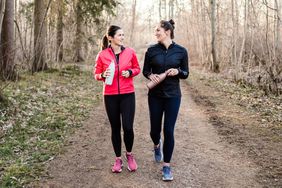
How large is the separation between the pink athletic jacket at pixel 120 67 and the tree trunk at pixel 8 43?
7.84 m

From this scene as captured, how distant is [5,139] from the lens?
7.32 metres

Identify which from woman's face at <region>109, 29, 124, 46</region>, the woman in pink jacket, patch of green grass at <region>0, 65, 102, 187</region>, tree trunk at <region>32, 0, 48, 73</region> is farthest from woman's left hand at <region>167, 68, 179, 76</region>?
tree trunk at <region>32, 0, 48, 73</region>

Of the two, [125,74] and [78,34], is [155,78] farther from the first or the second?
[78,34]

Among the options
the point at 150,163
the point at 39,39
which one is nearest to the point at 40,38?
the point at 39,39

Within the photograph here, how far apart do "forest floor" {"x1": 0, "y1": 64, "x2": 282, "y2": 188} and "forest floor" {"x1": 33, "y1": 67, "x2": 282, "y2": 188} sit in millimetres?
14

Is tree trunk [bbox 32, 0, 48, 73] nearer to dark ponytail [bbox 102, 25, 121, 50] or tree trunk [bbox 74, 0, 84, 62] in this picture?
tree trunk [bbox 74, 0, 84, 62]

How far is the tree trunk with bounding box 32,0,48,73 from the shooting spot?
15.8 m

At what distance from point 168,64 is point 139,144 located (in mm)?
2498

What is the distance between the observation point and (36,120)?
29.0ft

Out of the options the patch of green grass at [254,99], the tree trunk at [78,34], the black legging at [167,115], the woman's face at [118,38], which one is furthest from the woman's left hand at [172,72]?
the tree trunk at [78,34]

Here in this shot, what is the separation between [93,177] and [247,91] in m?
10.00

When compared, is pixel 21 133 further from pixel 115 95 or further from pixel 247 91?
pixel 247 91

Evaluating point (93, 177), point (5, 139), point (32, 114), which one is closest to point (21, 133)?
point (5, 139)

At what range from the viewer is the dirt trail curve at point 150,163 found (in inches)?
214
